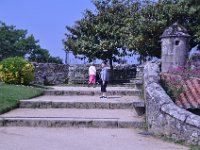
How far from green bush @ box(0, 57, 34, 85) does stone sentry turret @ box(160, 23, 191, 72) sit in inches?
212

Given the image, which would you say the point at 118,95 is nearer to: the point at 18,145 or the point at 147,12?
the point at 18,145

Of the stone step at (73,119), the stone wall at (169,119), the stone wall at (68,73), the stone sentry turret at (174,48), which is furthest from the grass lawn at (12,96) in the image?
the stone wall at (68,73)

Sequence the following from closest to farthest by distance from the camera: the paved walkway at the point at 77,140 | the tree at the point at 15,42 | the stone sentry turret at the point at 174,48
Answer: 1. the paved walkway at the point at 77,140
2. the stone sentry turret at the point at 174,48
3. the tree at the point at 15,42

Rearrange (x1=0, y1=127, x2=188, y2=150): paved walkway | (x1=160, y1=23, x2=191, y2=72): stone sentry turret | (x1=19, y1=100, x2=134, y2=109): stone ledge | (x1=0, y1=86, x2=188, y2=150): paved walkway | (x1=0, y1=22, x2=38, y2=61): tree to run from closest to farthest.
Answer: (x1=0, y1=127, x2=188, y2=150): paved walkway → (x1=0, y1=86, x2=188, y2=150): paved walkway → (x1=19, y1=100, x2=134, y2=109): stone ledge → (x1=160, y1=23, x2=191, y2=72): stone sentry turret → (x1=0, y1=22, x2=38, y2=61): tree

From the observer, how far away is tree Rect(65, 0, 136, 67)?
26.9m

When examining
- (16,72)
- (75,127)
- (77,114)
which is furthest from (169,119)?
(16,72)

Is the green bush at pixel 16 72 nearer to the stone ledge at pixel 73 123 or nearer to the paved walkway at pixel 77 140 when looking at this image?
the stone ledge at pixel 73 123

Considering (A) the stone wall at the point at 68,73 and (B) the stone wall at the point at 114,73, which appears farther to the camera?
(B) the stone wall at the point at 114,73

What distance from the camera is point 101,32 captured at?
27.2m

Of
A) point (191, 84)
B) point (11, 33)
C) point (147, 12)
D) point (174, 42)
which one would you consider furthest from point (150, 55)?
point (11, 33)

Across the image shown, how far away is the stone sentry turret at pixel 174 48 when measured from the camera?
1492 centimetres

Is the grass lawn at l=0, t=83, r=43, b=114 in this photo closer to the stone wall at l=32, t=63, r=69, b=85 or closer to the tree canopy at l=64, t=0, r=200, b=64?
the stone wall at l=32, t=63, r=69, b=85

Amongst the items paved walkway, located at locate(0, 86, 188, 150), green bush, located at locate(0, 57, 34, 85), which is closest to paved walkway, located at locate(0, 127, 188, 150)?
paved walkway, located at locate(0, 86, 188, 150)

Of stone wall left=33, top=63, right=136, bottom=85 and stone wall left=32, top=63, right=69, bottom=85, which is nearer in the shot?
stone wall left=32, top=63, right=69, bottom=85
